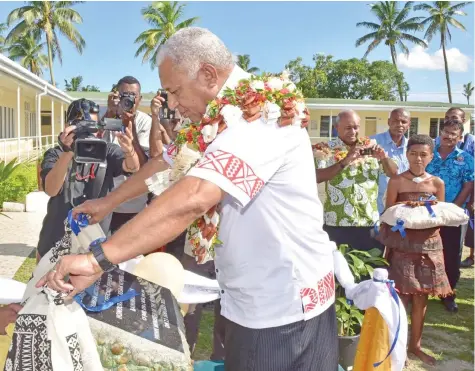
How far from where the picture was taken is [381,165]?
4793 millimetres

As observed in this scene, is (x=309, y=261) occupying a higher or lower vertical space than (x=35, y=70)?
lower

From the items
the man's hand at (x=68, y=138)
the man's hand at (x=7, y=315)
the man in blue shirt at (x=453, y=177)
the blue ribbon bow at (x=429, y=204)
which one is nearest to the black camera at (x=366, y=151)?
the blue ribbon bow at (x=429, y=204)

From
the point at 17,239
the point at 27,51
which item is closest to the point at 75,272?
the point at 17,239

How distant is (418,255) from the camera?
4.00 meters

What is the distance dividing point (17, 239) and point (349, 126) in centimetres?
570

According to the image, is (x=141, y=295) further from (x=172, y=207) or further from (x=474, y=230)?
(x=474, y=230)

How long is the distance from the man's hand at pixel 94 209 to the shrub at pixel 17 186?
28.9 feet

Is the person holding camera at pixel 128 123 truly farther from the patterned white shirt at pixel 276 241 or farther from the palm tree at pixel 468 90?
the palm tree at pixel 468 90

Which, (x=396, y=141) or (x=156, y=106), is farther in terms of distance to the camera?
(x=396, y=141)

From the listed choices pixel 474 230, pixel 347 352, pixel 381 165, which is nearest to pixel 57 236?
pixel 347 352

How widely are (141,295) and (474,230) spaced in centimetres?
499

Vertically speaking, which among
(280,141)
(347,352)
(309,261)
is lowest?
(347,352)

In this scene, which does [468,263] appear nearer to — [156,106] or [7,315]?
[156,106]

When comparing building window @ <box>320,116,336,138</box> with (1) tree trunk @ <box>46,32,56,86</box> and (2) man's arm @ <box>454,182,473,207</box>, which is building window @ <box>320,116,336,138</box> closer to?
(1) tree trunk @ <box>46,32,56,86</box>
